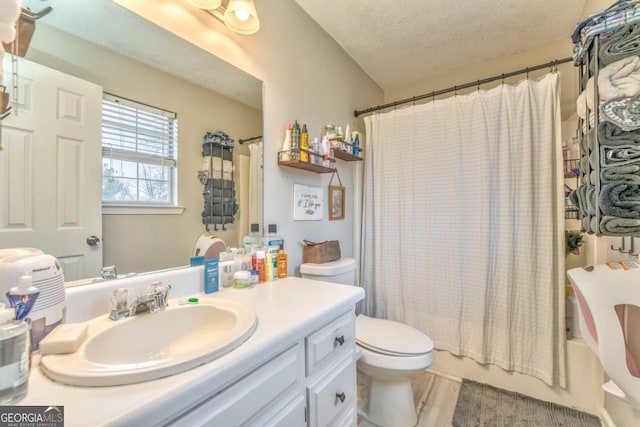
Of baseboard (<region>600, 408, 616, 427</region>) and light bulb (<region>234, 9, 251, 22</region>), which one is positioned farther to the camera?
baseboard (<region>600, 408, 616, 427</region>)

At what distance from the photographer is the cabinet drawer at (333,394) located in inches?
33.4

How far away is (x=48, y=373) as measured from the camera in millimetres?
518

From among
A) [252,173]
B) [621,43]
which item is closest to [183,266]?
[252,173]

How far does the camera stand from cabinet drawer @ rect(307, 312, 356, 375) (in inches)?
33.3

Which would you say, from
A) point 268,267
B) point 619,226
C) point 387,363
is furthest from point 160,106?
point 619,226

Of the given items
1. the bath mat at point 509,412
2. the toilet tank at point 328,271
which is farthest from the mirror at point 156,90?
the bath mat at point 509,412

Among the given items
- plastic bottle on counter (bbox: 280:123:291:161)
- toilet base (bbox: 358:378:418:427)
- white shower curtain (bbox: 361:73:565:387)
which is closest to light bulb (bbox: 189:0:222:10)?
plastic bottle on counter (bbox: 280:123:291:161)

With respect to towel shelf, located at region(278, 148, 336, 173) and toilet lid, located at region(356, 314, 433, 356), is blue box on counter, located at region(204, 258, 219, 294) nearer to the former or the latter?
towel shelf, located at region(278, 148, 336, 173)

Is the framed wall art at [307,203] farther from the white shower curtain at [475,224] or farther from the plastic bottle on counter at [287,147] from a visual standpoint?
the white shower curtain at [475,224]

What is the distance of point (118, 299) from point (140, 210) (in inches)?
12.2

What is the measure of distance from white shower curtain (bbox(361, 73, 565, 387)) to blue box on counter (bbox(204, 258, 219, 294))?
1351 millimetres

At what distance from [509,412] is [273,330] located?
1.68 meters

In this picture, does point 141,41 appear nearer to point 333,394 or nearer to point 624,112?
point 333,394

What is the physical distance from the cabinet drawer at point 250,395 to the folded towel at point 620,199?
3.54 feet
